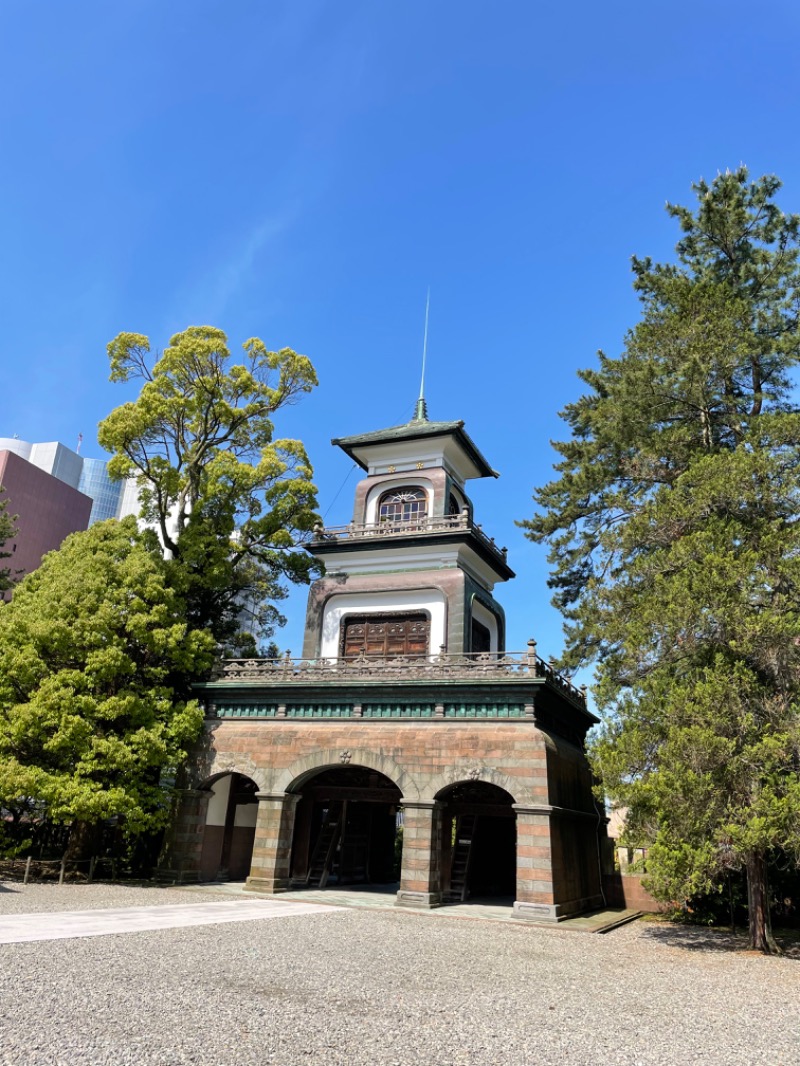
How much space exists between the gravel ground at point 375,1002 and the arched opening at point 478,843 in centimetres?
628

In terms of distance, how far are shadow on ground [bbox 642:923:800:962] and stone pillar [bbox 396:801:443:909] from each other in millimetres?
4869

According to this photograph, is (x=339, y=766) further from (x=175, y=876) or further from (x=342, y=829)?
(x=175, y=876)

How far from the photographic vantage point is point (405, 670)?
19125 millimetres

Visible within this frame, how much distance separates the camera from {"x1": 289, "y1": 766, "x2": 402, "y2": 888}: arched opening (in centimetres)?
2042

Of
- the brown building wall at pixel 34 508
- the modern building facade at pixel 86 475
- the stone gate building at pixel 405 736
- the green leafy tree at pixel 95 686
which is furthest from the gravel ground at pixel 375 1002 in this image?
the modern building facade at pixel 86 475

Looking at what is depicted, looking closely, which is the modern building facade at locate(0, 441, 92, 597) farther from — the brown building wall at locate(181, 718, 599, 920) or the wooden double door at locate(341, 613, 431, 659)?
the brown building wall at locate(181, 718, 599, 920)

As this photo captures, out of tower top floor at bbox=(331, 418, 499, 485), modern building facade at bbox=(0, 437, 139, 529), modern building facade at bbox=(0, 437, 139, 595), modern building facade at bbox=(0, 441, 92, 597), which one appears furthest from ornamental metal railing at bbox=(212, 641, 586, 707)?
modern building facade at bbox=(0, 437, 139, 529)

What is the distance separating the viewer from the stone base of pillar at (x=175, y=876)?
19250mm

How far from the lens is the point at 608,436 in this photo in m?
19.6

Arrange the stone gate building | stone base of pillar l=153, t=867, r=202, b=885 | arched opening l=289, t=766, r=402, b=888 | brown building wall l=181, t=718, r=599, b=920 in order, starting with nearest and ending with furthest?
brown building wall l=181, t=718, r=599, b=920
the stone gate building
stone base of pillar l=153, t=867, r=202, b=885
arched opening l=289, t=766, r=402, b=888

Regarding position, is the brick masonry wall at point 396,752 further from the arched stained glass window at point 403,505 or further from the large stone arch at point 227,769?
the arched stained glass window at point 403,505

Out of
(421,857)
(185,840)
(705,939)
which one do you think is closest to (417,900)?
(421,857)

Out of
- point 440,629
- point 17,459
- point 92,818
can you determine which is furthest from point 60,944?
point 17,459

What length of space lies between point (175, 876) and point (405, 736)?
301 inches
